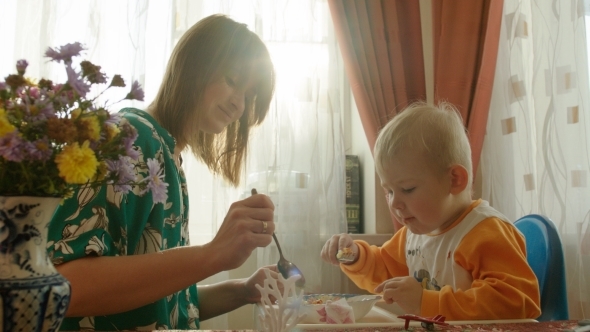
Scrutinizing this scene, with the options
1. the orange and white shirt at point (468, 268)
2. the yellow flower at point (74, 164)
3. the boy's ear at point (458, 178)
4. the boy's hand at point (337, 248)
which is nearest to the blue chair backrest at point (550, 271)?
the orange and white shirt at point (468, 268)

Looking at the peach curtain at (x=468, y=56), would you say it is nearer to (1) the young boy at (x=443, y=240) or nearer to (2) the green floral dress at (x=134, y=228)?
(1) the young boy at (x=443, y=240)

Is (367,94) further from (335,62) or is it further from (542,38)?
(542,38)

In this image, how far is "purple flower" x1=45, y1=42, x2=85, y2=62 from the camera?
560 mm

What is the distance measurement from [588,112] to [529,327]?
4.59 feet

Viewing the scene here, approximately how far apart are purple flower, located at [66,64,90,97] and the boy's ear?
36.7 inches

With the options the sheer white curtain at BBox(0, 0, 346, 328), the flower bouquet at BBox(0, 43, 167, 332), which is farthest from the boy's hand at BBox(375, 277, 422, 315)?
the sheer white curtain at BBox(0, 0, 346, 328)

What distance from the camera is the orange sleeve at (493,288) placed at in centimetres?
101

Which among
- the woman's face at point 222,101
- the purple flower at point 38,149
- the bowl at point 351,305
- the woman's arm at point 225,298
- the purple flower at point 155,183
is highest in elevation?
the woman's face at point 222,101

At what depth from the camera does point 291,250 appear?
2.02 meters

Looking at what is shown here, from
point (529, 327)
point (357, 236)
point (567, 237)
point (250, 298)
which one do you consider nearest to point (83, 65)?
point (529, 327)

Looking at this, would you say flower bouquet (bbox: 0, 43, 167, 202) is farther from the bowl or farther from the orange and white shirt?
the orange and white shirt

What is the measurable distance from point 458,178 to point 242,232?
606mm

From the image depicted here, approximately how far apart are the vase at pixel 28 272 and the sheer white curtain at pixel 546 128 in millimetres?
1849

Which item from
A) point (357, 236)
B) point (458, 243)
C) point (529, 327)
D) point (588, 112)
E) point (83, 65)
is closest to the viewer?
point (83, 65)
